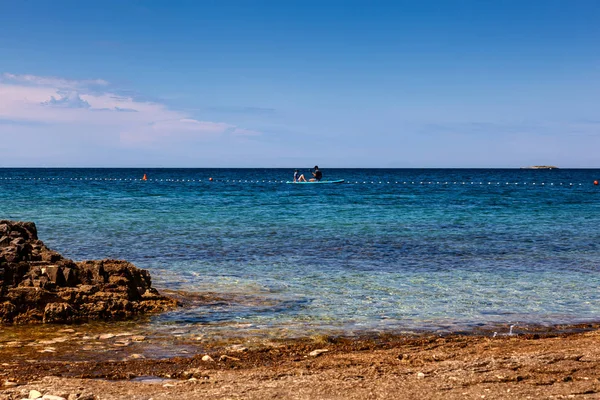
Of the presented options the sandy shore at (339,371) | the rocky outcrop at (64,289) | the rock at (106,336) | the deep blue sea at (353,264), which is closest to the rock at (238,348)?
the sandy shore at (339,371)

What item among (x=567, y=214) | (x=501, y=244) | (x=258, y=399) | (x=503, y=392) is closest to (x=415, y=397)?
(x=503, y=392)

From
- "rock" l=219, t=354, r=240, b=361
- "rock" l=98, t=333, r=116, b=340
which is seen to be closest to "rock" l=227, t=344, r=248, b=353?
"rock" l=219, t=354, r=240, b=361

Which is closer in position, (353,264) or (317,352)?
(317,352)

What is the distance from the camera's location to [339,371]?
713 cm

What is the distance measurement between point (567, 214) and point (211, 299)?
83.6 ft

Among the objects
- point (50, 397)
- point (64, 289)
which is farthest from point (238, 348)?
point (64, 289)

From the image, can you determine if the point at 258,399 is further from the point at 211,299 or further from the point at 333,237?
the point at 333,237

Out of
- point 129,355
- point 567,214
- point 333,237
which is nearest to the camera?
point 129,355

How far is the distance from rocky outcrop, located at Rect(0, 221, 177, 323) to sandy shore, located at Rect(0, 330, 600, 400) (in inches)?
60.4

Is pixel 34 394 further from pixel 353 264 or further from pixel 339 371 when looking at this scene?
pixel 353 264

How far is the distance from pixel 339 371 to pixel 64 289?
17.6 ft

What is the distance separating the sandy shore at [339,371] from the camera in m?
6.26

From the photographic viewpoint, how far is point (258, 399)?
6051mm

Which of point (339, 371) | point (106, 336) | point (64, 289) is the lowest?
point (106, 336)
